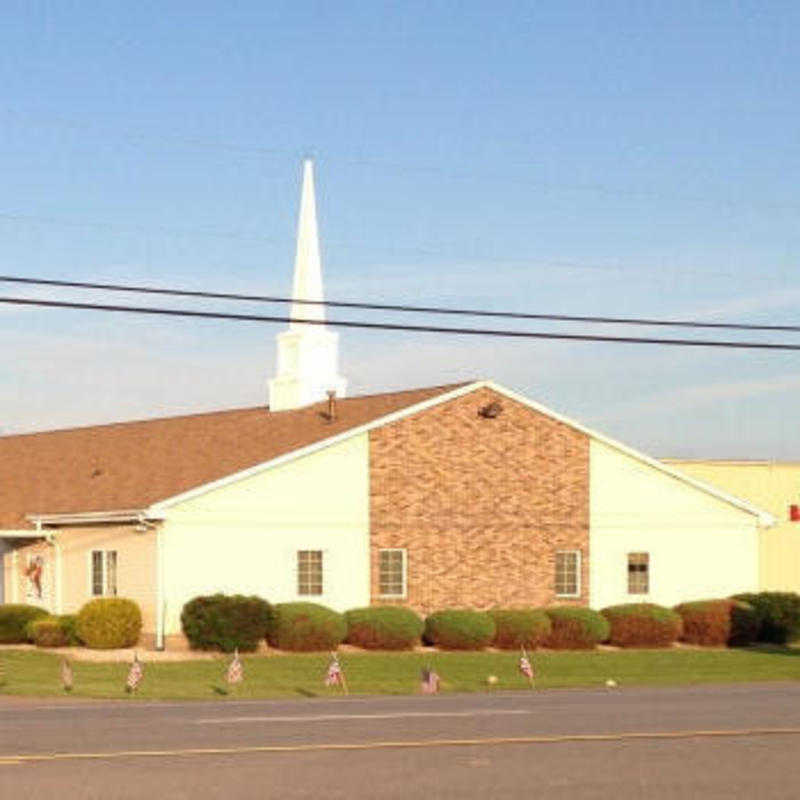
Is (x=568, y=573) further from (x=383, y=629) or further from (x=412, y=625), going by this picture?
(x=383, y=629)

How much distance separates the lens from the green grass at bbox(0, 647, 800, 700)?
3206cm

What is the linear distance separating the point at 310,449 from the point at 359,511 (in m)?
1.99

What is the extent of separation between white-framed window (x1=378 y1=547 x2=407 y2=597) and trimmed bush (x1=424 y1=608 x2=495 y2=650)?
1.86 meters

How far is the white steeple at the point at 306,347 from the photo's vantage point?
50875mm

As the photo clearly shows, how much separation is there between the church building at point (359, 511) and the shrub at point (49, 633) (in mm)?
1889

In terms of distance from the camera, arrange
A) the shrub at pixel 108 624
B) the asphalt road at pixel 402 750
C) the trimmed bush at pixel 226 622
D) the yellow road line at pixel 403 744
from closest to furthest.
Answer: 1. the asphalt road at pixel 402 750
2. the yellow road line at pixel 403 744
3. the trimmed bush at pixel 226 622
4. the shrub at pixel 108 624

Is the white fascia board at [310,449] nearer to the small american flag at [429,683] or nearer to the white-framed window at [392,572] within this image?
the white-framed window at [392,572]

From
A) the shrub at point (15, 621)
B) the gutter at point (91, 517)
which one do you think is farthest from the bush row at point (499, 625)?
the shrub at point (15, 621)

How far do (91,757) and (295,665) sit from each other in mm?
20994

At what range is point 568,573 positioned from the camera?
49.2 metres

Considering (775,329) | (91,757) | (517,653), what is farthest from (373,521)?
(91,757)

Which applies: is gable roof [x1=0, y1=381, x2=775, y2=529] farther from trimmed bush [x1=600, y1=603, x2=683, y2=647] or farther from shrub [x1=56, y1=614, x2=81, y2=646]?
trimmed bush [x1=600, y1=603, x2=683, y2=647]

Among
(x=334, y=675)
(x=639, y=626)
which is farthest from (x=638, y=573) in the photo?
(x=334, y=675)

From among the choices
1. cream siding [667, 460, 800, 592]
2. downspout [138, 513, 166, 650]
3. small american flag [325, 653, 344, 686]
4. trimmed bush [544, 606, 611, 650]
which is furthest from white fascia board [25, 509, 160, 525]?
cream siding [667, 460, 800, 592]
